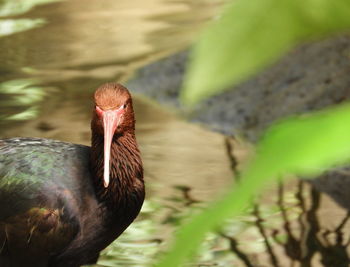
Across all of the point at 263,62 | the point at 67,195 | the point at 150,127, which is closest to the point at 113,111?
the point at 67,195

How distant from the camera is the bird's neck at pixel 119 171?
2.42 metres

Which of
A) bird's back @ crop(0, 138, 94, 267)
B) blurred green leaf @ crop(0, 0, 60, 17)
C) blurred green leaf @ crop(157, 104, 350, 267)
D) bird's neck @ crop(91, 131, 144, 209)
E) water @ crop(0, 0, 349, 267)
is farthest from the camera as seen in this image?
blurred green leaf @ crop(0, 0, 60, 17)

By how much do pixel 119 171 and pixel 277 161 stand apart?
2.27 metres

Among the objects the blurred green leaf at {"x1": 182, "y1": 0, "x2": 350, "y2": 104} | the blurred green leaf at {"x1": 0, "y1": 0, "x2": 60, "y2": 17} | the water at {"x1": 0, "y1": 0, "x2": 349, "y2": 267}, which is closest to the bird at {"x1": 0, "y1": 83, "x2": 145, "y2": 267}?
the water at {"x1": 0, "y1": 0, "x2": 349, "y2": 267}

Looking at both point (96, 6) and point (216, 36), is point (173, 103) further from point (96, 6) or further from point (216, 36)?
point (216, 36)

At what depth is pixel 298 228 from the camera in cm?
320

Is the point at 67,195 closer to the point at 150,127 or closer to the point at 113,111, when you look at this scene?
the point at 113,111

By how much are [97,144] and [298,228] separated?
1020 mm

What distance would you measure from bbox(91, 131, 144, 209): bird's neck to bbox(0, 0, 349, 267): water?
0.30 meters

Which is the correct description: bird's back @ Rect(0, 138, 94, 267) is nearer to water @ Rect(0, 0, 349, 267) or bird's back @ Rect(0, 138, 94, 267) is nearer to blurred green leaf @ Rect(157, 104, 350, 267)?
water @ Rect(0, 0, 349, 267)

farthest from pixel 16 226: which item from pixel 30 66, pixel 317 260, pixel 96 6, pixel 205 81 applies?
pixel 96 6

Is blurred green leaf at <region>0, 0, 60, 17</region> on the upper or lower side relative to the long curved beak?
upper

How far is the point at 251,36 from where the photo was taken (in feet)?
0.82

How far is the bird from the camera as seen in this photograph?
2293mm
